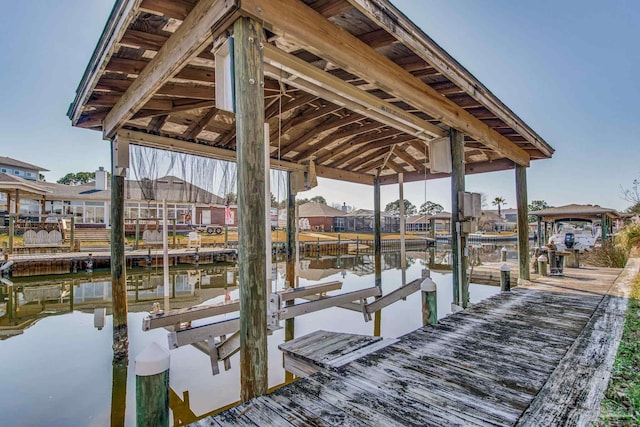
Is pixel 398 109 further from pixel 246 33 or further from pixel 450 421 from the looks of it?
pixel 450 421

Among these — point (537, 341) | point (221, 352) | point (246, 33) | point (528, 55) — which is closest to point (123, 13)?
point (246, 33)

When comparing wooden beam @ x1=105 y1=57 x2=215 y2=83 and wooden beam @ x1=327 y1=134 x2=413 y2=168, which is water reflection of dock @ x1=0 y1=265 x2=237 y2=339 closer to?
wooden beam @ x1=327 y1=134 x2=413 y2=168

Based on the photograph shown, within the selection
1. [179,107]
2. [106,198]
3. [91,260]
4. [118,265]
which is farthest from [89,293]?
[106,198]

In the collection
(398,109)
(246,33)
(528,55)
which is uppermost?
(528,55)

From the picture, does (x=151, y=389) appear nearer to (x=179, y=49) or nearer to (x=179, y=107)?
(x=179, y=49)

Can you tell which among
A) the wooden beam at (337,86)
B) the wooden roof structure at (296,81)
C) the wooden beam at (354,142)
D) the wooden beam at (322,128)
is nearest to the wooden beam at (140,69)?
the wooden roof structure at (296,81)

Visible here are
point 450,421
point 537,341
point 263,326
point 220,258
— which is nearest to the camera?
point 450,421

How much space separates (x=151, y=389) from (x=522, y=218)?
7.21 metres

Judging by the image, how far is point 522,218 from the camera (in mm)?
6480

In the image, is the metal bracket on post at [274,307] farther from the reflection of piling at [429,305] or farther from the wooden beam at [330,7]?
the wooden beam at [330,7]

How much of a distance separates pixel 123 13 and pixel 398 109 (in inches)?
126

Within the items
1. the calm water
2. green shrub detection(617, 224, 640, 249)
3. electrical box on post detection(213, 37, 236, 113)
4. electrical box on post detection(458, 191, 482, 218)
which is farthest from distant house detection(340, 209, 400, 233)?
electrical box on post detection(213, 37, 236, 113)

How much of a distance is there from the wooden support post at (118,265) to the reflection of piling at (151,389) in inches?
141

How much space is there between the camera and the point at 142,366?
1458mm
